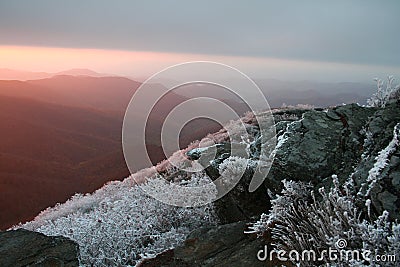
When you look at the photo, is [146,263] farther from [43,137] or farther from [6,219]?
[43,137]

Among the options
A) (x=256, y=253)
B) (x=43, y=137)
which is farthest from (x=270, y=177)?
(x=43, y=137)

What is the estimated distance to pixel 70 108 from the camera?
159625 mm

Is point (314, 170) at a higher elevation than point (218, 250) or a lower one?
higher

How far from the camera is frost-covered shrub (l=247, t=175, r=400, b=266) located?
3564 millimetres

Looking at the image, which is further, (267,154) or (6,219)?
(6,219)

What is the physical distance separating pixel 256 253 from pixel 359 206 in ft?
4.65

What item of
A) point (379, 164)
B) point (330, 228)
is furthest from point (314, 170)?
point (330, 228)

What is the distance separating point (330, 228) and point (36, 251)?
475 centimetres

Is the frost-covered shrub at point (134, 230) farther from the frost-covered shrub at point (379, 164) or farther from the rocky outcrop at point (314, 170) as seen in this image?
the frost-covered shrub at point (379, 164)

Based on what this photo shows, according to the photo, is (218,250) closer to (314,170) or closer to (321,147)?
(314,170)

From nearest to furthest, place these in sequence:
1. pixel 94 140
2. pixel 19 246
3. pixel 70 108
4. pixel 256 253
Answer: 1. pixel 256 253
2. pixel 19 246
3. pixel 94 140
4. pixel 70 108

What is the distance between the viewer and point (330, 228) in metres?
4.05

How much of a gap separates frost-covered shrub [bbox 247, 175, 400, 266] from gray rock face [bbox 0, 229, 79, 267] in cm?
305

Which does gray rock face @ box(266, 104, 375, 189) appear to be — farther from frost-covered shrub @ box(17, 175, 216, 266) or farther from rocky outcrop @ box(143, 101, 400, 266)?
frost-covered shrub @ box(17, 175, 216, 266)
